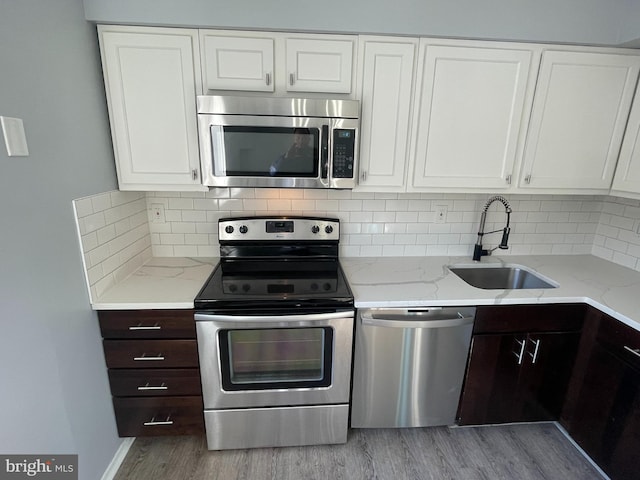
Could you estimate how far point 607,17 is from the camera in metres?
1.57

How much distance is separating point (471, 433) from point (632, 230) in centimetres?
163

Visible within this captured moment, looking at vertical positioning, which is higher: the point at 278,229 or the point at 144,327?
the point at 278,229

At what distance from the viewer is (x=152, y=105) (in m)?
1.55

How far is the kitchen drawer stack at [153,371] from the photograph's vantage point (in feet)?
5.01

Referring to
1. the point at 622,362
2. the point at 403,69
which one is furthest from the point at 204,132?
the point at 622,362

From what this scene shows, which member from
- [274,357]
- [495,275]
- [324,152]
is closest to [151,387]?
[274,357]

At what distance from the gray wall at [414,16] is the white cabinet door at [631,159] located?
0.41 meters

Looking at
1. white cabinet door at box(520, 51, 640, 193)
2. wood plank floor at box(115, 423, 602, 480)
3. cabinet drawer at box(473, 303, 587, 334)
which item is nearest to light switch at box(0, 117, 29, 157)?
wood plank floor at box(115, 423, 602, 480)

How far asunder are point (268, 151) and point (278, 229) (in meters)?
0.57

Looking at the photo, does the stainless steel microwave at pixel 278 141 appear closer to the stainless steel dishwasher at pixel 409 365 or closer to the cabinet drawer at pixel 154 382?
the stainless steel dishwasher at pixel 409 365

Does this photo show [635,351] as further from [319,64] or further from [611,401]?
[319,64]

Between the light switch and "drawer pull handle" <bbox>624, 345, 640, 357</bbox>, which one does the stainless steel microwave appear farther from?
"drawer pull handle" <bbox>624, 345, 640, 357</bbox>

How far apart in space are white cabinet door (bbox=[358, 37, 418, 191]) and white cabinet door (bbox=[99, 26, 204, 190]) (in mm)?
838

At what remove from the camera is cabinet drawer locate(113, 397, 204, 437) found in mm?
1643
